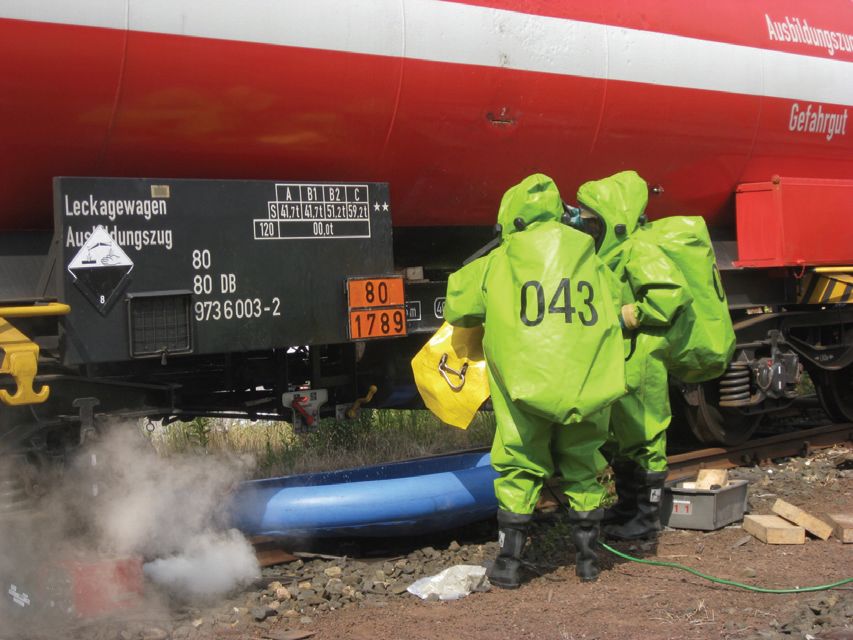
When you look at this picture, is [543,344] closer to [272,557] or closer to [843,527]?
[272,557]

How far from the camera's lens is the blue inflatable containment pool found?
5.03 meters

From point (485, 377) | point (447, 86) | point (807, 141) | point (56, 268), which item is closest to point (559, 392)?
point (485, 377)

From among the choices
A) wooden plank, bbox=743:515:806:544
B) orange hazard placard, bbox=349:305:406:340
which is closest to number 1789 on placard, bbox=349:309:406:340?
orange hazard placard, bbox=349:305:406:340

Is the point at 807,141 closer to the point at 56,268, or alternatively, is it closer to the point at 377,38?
the point at 377,38

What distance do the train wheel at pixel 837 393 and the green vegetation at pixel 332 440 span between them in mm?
2778

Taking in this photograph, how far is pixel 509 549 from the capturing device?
470 centimetres

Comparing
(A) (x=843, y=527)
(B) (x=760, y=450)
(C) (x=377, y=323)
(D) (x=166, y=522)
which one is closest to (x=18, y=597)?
(D) (x=166, y=522)

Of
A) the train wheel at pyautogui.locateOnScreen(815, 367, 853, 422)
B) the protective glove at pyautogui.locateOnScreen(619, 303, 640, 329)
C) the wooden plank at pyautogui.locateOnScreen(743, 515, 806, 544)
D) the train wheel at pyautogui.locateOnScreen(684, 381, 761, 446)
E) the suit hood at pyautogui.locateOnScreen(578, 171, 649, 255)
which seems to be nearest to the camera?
the protective glove at pyautogui.locateOnScreen(619, 303, 640, 329)

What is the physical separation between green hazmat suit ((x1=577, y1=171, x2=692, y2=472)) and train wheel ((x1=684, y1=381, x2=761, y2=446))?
85.3 inches

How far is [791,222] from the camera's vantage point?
7129 mm

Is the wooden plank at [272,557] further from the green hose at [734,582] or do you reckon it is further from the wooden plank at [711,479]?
the wooden plank at [711,479]

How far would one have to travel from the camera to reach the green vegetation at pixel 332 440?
7.46 meters

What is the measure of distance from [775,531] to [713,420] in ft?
7.06

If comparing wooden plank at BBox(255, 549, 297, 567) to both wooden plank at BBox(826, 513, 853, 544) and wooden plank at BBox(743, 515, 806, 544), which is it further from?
wooden plank at BBox(826, 513, 853, 544)
